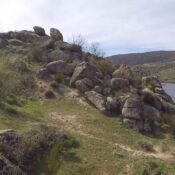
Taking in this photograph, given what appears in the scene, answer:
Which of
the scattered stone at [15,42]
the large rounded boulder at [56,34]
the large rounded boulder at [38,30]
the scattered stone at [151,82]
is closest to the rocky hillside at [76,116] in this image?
the scattered stone at [151,82]

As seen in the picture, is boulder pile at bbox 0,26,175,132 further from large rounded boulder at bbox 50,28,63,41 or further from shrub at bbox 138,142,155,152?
shrub at bbox 138,142,155,152

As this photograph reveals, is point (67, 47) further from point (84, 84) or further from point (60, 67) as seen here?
point (84, 84)

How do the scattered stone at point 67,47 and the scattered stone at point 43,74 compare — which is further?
the scattered stone at point 67,47

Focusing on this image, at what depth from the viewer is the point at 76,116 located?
94.5 ft

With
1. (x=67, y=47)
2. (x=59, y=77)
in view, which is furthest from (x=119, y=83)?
(x=67, y=47)

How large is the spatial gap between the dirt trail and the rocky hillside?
12 millimetres

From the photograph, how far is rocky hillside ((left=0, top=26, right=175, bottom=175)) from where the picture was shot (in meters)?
21.1

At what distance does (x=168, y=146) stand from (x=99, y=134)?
4434mm

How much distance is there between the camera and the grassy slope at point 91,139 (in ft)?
72.0

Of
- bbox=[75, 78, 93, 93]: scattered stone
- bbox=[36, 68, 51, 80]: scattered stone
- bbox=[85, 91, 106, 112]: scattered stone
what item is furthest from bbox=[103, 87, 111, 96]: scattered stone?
bbox=[36, 68, 51, 80]: scattered stone

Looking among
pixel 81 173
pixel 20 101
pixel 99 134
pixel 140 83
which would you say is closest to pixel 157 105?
pixel 140 83

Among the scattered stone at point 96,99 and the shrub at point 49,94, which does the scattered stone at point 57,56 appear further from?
the scattered stone at point 96,99

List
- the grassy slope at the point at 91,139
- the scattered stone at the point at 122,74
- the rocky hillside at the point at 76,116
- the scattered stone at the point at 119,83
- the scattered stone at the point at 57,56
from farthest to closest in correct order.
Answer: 1. the scattered stone at the point at 57,56
2. the scattered stone at the point at 122,74
3. the scattered stone at the point at 119,83
4. the grassy slope at the point at 91,139
5. the rocky hillside at the point at 76,116

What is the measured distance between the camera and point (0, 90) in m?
28.2
